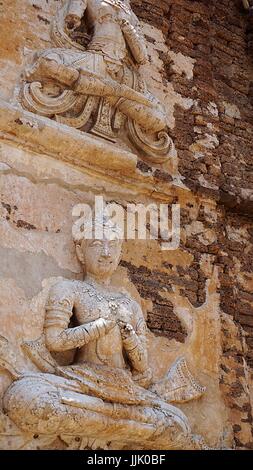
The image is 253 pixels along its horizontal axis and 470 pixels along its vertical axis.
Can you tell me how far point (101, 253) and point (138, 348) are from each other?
0.65 m

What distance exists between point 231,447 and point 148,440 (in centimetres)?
80

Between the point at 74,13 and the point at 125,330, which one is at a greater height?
the point at 74,13

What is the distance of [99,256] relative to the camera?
5.93 m

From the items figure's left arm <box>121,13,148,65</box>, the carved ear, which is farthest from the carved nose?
figure's left arm <box>121,13,148,65</box>

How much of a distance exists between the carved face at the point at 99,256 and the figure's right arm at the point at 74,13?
177 centimetres

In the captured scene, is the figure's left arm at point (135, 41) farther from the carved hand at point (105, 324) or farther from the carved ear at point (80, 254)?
the carved hand at point (105, 324)

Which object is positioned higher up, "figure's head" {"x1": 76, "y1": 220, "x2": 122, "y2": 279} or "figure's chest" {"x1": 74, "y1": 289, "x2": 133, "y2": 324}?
"figure's head" {"x1": 76, "y1": 220, "x2": 122, "y2": 279}

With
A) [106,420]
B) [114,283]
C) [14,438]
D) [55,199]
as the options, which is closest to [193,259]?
[114,283]

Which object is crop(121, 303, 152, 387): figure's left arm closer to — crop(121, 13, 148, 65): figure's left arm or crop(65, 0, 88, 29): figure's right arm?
crop(121, 13, 148, 65): figure's left arm

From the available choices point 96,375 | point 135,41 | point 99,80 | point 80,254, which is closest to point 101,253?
point 80,254

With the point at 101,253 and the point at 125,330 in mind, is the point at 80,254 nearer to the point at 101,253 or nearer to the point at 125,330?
the point at 101,253

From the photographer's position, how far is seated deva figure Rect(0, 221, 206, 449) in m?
5.21

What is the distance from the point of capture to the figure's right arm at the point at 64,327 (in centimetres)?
555

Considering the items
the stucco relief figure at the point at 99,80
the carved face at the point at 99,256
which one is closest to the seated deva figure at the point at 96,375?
the carved face at the point at 99,256
